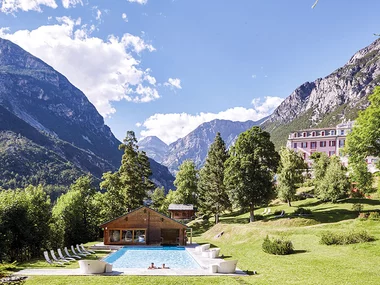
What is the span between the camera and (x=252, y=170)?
41.4 m

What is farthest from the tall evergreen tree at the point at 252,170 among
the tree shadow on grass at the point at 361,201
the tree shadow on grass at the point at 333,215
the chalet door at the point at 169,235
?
the tree shadow on grass at the point at 361,201

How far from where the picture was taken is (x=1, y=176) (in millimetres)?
163125

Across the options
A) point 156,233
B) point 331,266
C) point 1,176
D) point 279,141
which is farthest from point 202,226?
point 1,176

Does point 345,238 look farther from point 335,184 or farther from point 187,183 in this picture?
point 187,183

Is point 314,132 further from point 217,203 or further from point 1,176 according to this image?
point 1,176

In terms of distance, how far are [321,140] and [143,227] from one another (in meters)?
62.9

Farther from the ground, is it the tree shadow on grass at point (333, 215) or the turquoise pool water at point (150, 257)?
the tree shadow on grass at point (333, 215)

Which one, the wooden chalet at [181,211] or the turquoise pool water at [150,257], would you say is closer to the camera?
the turquoise pool water at [150,257]

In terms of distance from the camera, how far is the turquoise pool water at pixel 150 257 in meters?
24.4

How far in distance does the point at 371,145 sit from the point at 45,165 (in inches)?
7781

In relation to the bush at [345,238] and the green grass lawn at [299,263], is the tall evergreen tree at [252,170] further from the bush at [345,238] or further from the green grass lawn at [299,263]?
the bush at [345,238]

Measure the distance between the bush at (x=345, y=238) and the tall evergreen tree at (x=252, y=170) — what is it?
55.6 feet

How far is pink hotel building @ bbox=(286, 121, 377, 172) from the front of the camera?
81250 millimetres

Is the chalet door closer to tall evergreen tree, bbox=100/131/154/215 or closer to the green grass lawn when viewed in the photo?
the green grass lawn
